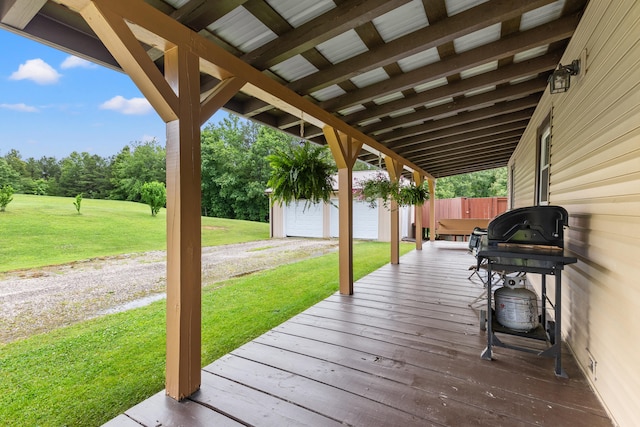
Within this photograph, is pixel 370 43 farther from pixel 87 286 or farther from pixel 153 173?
pixel 153 173

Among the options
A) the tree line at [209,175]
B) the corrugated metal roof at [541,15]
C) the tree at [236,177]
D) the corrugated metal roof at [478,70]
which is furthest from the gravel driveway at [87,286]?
the tree at [236,177]

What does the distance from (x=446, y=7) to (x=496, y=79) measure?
1.45m

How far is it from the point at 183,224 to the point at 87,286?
4354mm

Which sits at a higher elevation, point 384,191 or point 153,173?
point 153,173

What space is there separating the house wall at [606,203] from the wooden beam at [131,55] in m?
2.41

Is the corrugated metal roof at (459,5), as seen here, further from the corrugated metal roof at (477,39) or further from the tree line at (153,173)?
the tree line at (153,173)

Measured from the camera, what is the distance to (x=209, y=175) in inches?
758

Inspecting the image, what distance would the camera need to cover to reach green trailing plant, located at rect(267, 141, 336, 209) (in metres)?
2.96

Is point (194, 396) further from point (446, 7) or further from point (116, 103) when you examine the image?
point (116, 103)

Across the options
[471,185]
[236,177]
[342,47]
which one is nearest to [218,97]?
[342,47]

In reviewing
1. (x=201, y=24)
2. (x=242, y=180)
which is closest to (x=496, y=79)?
(x=201, y=24)

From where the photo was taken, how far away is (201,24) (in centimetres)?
181

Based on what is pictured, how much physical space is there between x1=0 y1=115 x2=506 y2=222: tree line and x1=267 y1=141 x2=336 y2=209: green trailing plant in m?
13.7

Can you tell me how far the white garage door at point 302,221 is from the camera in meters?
12.3
